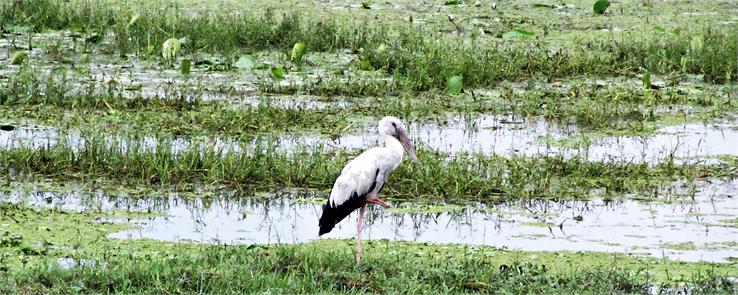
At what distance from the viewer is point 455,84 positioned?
9984 mm

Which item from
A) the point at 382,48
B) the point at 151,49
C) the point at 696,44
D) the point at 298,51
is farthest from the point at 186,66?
the point at 696,44

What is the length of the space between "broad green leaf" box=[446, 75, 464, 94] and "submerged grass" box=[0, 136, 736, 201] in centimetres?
198

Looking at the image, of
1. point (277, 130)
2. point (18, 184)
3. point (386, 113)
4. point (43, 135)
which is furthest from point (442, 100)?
point (18, 184)

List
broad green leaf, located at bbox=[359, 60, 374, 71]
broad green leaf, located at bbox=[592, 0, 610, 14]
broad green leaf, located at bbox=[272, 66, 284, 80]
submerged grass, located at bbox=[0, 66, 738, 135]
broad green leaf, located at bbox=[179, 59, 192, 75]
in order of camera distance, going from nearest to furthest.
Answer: submerged grass, located at bbox=[0, 66, 738, 135] → broad green leaf, located at bbox=[272, 66, 284, 80] → broad green leaf, located at bbox=[179, 59, 192, 75] → broad green leaf, located at bbox=[359, 60, 374, 71] → broad green leaf, located at bbox=[592, 0, 610, 14]

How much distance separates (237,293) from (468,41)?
7.37 m

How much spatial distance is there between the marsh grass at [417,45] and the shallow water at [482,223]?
3.02 meters

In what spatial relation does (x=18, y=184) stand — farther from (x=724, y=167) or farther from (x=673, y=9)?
(x=673, y=9)

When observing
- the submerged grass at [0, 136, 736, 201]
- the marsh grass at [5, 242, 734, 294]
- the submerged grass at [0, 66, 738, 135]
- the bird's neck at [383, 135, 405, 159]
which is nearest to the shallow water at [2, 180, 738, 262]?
the submerged grass at [0, 136, 736, 201]

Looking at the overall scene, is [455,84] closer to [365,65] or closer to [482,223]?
[365,65]

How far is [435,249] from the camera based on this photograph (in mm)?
6289

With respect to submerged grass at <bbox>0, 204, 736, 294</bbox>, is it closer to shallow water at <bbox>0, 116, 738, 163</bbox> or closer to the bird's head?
the bird's head

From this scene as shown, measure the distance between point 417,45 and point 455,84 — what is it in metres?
1.35

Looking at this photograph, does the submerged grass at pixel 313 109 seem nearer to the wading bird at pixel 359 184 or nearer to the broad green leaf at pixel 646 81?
the broad green leaf at pixel 646 81

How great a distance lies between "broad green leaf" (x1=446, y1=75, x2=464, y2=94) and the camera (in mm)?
9969
